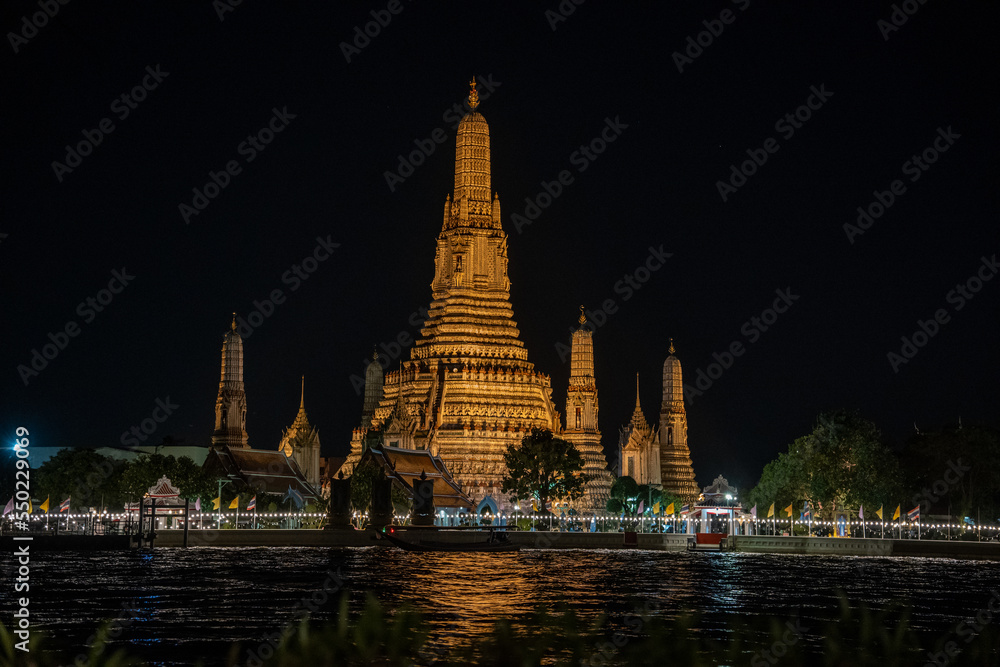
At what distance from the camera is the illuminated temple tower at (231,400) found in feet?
→ 414

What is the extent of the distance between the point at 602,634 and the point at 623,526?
259 feet

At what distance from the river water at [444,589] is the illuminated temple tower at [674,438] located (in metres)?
73.4

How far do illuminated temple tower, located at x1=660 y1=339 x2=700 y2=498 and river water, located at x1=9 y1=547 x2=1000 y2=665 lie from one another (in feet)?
241

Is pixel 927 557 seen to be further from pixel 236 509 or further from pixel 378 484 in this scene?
pixel 236 509

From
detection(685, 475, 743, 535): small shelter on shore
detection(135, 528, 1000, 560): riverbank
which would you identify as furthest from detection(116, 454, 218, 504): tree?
detection(685, 475, 743, 535): small shelter on shore

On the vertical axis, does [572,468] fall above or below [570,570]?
above

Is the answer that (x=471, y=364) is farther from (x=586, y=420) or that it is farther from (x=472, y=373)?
(x=586, y=420)

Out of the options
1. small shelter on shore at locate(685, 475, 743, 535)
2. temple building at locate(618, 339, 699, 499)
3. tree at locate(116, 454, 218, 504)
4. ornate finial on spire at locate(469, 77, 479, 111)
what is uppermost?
ornate finial on spire at locate(469, 77, 479, 111)

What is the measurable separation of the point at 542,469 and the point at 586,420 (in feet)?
86.4

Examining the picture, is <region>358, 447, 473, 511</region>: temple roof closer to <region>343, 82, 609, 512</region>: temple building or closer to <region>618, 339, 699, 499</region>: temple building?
<region>343, 82, 609, 512</region>: temple building

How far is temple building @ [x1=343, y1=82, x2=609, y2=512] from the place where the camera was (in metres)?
124

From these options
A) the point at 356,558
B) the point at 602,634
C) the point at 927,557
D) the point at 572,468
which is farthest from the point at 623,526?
the point at 602,634

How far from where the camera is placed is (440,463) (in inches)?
4636

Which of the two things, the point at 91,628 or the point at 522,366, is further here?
the point at 522,366
